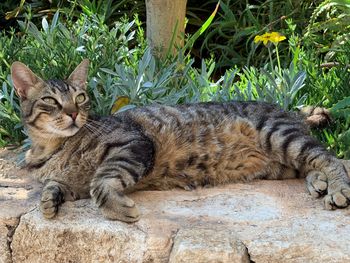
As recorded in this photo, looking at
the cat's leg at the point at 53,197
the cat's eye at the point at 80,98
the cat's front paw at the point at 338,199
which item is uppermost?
the cat's eye at the point at 80,98

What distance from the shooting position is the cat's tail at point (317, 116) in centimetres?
450

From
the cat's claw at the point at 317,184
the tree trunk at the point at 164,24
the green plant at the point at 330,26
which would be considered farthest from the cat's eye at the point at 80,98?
the green plant at the point at 330,26

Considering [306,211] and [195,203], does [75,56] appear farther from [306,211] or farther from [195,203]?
[306,211]

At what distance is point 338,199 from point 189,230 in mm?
798

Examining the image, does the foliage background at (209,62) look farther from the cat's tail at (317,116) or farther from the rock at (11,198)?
the rock at (11,198)

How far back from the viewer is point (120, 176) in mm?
3562

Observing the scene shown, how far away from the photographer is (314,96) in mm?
5078

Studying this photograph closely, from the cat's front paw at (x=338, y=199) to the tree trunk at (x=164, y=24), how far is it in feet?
7.62

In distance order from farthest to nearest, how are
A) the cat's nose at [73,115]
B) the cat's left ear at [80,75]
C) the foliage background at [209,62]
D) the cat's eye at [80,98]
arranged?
the foliage background at [209,62] → the cat's left ear at [80,75] → the cat's eye at [80,98] → the cat's nose at [73,115]

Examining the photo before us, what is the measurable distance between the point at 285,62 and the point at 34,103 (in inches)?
109

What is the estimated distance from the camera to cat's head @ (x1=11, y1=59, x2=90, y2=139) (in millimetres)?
3836

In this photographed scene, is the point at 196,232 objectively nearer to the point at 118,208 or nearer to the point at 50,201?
the point at 118,208

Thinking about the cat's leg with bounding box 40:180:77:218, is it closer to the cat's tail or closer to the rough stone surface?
the rough stone surface

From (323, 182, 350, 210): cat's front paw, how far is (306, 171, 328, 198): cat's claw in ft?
0.37
